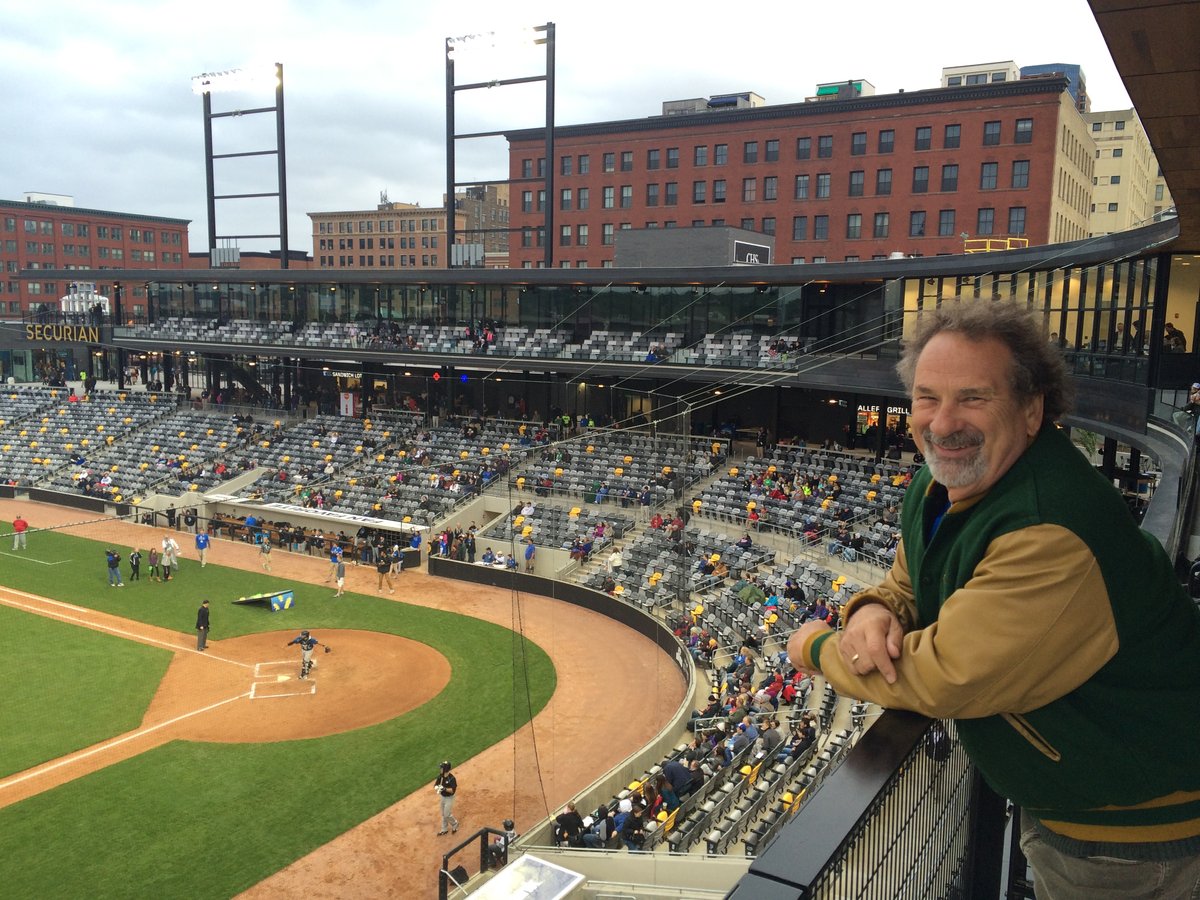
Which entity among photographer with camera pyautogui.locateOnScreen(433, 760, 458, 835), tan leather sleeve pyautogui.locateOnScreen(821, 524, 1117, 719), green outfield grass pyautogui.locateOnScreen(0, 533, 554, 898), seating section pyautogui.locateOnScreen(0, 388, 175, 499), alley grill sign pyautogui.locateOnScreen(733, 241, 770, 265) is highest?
alley grill sign pyautogui.locateOnScreen(733, 241, 770, 265)

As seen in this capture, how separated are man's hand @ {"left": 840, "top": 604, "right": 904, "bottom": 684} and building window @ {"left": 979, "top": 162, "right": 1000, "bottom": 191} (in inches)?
2360

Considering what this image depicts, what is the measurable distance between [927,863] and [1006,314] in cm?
201

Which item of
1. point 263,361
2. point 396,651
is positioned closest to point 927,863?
point 396,651

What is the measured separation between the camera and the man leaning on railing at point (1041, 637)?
226cm

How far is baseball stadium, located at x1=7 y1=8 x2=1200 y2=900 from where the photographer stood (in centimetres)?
1466

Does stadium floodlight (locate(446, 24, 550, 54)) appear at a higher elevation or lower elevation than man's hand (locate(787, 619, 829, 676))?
higher

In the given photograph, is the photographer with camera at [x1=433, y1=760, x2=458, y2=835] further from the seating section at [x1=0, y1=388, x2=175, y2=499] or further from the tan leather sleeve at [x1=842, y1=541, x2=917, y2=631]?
the seating section at [x1=0, y1=388, x2=175, y2=499]

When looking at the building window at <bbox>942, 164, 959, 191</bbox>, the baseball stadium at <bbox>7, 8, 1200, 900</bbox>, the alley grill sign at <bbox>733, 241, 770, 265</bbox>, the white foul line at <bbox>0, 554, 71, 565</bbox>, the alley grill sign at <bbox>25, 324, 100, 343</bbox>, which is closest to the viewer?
the baseball stadium at <bbox>7, 8, 1200, 900</bbox>

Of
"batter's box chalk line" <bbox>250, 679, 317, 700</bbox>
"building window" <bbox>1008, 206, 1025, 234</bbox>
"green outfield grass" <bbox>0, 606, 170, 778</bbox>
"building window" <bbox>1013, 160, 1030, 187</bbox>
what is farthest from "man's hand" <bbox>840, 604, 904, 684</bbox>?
"building window" <bbox>1013, 160, 1030, 187</bbox>

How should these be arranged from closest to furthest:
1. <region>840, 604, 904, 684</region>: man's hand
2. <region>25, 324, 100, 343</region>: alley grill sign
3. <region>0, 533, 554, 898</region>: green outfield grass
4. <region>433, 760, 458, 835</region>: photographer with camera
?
<region>840, 604, 904, 684</region>: man's hand, <region>0, 533, 554, 898</region>: green outfield grass, <region>433, 760, 458, 835</region>: photographer with camera, <region>25, 324, 100, 343</region>: alley grill sign

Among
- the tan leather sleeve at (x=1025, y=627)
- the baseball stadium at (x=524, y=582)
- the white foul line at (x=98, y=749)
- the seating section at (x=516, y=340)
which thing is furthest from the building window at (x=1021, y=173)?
the tan leather sleeve at (x=1025, y=627)

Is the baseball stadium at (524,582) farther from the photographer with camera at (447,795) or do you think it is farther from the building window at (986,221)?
the building window at (986,221)

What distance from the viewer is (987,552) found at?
2.40 m

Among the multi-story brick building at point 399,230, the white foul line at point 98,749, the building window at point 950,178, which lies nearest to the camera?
the white foul line at point 98,749
